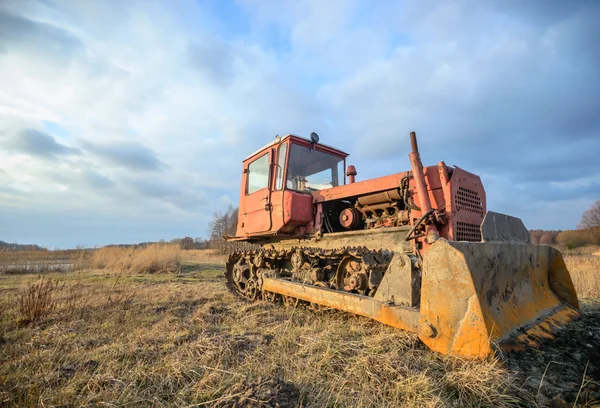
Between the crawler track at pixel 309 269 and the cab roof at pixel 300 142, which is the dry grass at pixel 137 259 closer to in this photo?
the crawler track at pixel 309 269

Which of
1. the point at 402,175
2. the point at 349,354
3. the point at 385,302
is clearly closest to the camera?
the point at 349,354

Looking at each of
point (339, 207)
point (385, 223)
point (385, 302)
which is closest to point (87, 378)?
point (385, 302)

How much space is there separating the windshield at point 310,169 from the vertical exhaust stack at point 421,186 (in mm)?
2251

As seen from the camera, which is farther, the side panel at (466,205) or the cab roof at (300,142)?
→ the cab roof at (300,142)

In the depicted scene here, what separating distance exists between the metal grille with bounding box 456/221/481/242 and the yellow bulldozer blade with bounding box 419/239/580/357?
1.90 feet

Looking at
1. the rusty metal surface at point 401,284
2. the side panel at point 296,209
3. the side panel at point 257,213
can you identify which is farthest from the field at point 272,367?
the side panel at point 257,213

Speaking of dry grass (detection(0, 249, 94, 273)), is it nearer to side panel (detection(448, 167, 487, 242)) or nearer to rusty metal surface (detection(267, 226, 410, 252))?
rusty metal surface (detection(267, 226, 410, 252))

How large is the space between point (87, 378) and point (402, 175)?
4.06 metres

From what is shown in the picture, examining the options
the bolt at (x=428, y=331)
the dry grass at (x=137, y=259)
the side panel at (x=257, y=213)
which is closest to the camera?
the bolt at (x=428, y=331)

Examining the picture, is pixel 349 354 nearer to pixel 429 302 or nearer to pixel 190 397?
pixel 429 302

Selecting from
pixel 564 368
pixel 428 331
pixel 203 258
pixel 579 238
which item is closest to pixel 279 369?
pixel 428 331

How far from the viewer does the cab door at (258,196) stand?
6020 mm

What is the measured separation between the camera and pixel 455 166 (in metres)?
4.21

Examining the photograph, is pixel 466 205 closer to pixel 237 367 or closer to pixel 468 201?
pixel 468 201
